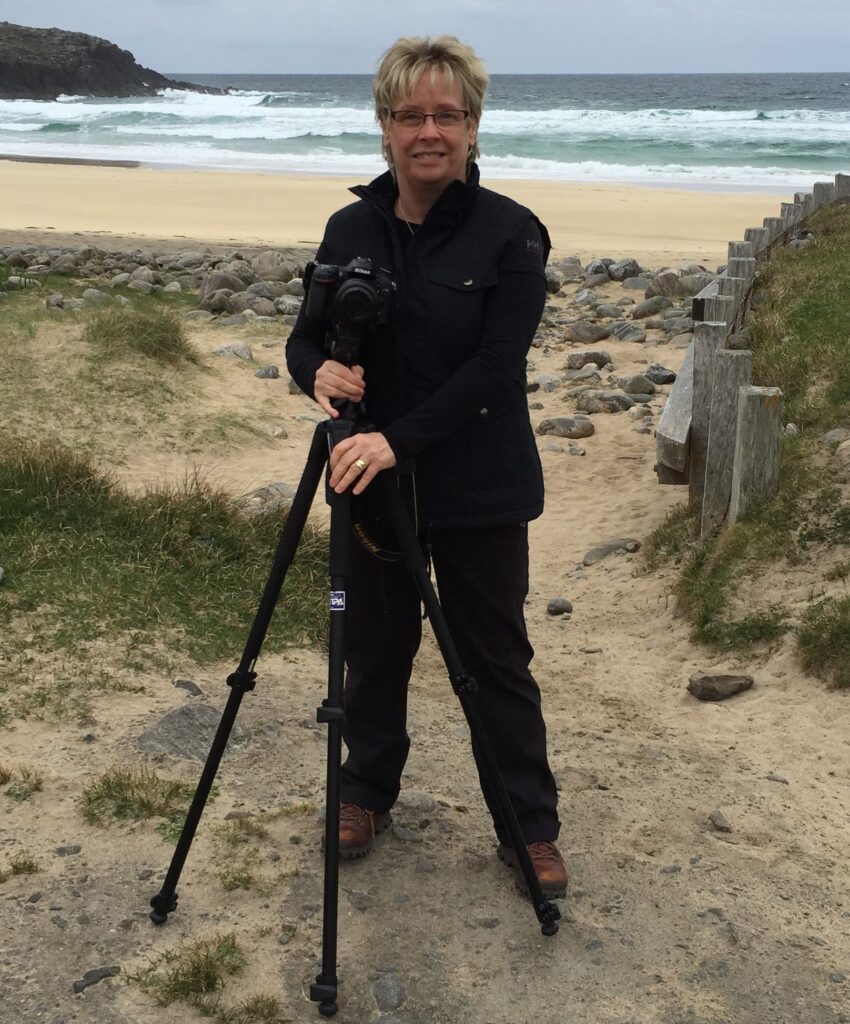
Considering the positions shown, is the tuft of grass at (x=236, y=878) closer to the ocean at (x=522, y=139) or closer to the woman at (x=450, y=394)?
the woman at (x=450, y=394)

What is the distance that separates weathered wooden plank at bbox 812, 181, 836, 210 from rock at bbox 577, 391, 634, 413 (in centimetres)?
640

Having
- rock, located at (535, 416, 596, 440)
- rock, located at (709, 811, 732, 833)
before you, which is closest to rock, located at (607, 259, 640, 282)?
rock, located at (535, 416, 596, 440)

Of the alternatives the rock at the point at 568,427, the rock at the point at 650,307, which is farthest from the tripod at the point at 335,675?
the rock at the point at 650,307

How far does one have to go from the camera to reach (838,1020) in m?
2.78

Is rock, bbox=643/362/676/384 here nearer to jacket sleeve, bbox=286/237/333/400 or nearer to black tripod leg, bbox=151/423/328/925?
jacket sleeve, bbox=286/237/333/400

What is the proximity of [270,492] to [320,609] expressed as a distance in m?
1.61

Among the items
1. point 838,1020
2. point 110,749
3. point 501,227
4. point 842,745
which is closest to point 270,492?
point 110,749

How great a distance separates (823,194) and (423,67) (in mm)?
12383

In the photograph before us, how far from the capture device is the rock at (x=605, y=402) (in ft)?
28.3

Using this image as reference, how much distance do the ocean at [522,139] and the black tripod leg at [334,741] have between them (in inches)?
1058

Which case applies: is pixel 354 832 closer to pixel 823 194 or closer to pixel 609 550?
pixel 609 550

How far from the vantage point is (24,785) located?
365cm

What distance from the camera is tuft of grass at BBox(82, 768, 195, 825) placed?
352cm

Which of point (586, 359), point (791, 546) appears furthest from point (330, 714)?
point (586, 359)
